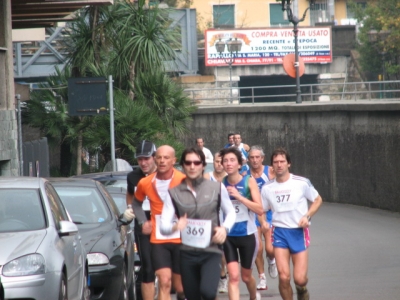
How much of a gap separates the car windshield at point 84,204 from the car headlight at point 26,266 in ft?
10.4

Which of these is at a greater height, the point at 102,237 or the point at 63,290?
the point at 102,237

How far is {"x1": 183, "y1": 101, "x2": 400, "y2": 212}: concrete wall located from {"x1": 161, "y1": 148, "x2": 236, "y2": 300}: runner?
1674 centimetres

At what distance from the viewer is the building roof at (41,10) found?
63.7 feet

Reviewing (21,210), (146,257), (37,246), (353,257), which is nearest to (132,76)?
(353,257)

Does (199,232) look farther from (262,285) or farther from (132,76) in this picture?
(132,76)

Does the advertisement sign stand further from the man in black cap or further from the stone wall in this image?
the man in black cap

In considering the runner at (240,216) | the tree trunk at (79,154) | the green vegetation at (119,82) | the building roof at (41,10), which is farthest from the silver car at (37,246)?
the tree trunk at (79,154)

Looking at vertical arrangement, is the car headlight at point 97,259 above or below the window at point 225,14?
below

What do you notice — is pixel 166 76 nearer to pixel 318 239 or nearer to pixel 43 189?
pixel 318 239

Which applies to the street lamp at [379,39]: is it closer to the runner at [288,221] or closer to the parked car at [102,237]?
the parked car at [102,237]

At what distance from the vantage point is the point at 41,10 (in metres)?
20.7

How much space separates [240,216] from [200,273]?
204 cm

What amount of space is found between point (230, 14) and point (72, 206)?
60876mm

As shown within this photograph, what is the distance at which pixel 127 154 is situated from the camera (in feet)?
80.7
